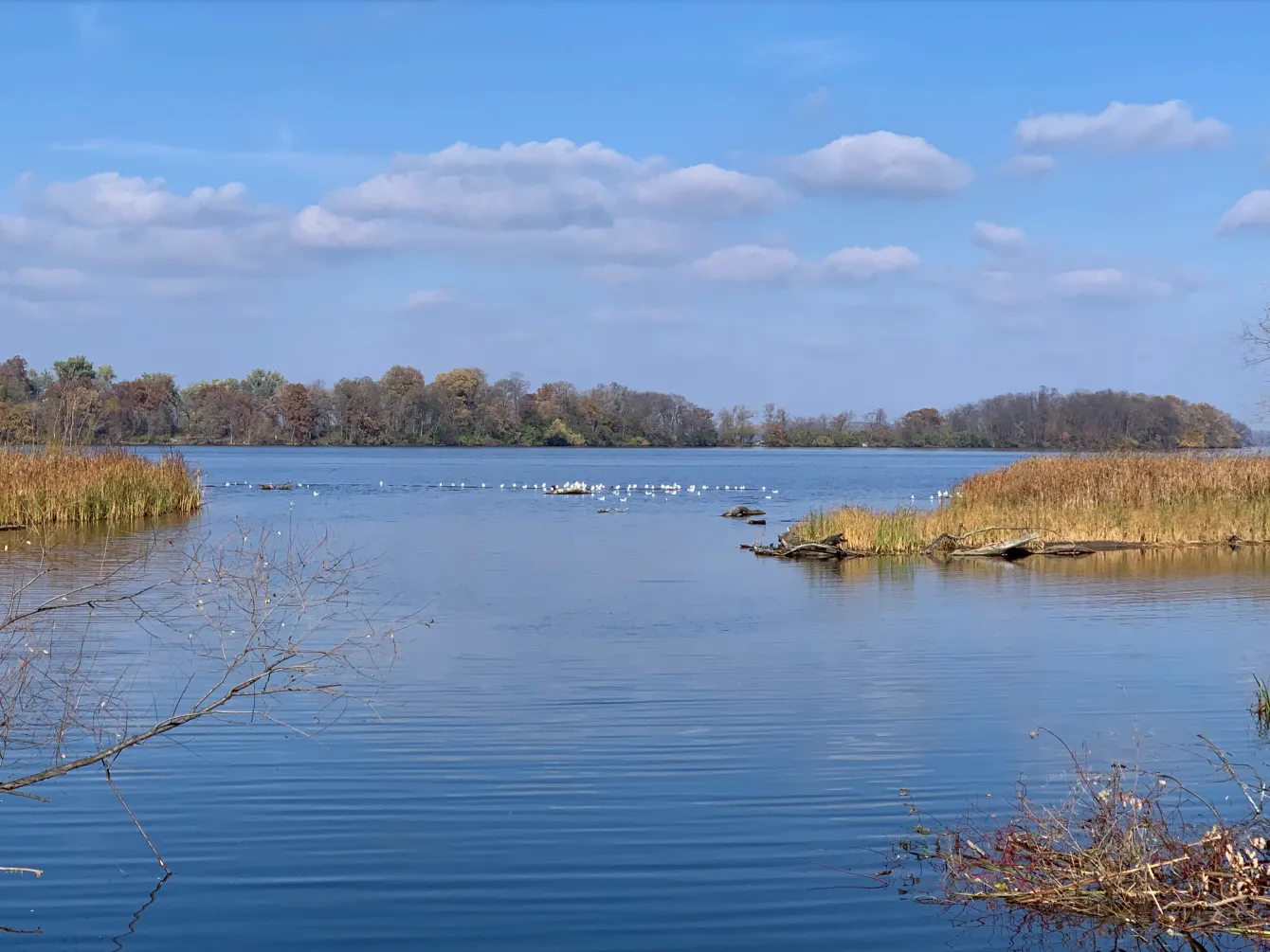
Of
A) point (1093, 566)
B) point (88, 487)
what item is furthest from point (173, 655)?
point (88, 487)

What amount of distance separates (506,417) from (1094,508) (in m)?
119

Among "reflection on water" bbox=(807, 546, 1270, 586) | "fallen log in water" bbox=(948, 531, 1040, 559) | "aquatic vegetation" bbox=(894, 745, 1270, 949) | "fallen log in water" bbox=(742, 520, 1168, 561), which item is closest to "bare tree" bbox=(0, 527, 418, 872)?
"aquatic vegetation" bbox=(894, 745, 1270, 949)

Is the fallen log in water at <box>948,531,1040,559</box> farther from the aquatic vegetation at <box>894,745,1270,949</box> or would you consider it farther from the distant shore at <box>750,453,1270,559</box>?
the aquatic vegetation at <box>894,745,1270,949</box>

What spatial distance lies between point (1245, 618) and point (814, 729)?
9560 mm

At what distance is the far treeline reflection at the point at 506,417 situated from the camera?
11781cm

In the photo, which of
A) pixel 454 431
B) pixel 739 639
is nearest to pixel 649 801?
pixel 739 639

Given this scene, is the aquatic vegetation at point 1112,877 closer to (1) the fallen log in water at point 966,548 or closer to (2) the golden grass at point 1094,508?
(1) the fallen log in water at point 966,548

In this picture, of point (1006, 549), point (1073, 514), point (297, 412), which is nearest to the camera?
point (1006, 549)

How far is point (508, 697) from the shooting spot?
1230cm

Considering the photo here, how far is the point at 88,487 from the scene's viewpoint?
3272cm

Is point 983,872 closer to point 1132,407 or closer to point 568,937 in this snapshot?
point 568,937

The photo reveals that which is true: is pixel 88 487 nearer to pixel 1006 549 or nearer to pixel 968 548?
pixel 968 548

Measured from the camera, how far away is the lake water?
22.3 feet

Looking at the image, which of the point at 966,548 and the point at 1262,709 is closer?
the point at 1262,709
